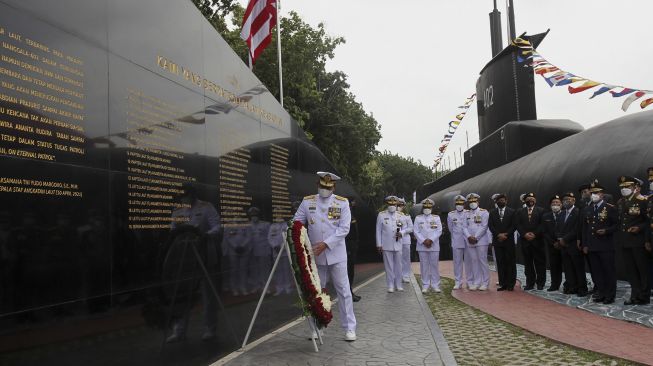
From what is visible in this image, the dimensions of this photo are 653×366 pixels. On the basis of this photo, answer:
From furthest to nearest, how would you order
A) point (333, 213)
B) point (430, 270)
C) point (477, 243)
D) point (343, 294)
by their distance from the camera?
1. point (430, 270)
2. point (477, 243)
3. point (333, 213)
4. point (343, 294)

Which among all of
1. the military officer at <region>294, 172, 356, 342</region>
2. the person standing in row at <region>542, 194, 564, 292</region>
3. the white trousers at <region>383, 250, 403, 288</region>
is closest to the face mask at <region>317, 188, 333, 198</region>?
the military officer at <region>294, 172, 356, 342</region>

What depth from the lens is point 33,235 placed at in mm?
3383

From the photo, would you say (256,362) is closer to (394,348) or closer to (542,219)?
(394,348)

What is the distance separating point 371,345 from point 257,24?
6.71m

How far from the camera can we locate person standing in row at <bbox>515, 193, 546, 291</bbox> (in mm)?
10742

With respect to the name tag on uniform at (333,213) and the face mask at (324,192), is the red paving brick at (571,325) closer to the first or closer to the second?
the name tag on uniform at (333,213)

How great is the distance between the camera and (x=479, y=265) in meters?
11.5

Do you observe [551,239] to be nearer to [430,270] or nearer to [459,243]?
[459,243]

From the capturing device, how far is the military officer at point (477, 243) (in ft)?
37.3

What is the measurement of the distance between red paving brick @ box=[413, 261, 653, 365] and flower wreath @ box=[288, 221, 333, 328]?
8.63ft

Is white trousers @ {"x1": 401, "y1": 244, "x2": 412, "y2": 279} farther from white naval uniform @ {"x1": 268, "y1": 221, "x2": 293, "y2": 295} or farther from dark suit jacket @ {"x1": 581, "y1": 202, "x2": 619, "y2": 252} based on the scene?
white naval uniform @ {"x1": 268, "y1": 221, "x2": 293, "y2": 295}

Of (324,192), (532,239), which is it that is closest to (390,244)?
(532,239)

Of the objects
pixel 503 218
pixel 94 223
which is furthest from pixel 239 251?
pixel 503 218

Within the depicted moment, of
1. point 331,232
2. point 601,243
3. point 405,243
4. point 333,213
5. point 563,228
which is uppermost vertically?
point 333,213
